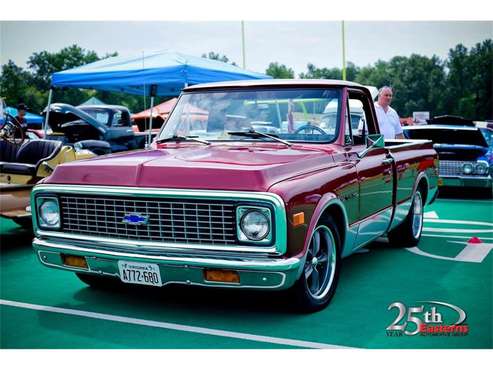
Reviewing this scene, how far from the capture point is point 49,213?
445 cm

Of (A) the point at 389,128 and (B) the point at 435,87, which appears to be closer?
(A) the point at 389,128

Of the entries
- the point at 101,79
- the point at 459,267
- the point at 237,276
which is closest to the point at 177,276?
the point at 237,276

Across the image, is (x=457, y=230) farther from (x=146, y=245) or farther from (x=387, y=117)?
(x=146, y=245)

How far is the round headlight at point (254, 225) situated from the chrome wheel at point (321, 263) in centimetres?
66

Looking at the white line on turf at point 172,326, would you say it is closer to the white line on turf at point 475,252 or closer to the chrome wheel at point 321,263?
the chrome wheel at point 321,263

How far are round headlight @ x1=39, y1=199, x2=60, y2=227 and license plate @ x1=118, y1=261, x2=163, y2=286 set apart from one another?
0.71 m

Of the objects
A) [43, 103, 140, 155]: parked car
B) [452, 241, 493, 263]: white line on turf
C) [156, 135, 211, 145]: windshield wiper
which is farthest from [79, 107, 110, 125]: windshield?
[452, 241, 493, 263]: white line on turf

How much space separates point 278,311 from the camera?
4.43 meters

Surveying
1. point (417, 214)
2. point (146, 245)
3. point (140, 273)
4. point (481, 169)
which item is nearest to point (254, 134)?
point (146, 245)

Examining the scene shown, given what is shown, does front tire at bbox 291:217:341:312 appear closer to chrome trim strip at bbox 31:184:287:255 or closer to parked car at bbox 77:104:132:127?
chrome trim strip at bbox 31:184:287:255

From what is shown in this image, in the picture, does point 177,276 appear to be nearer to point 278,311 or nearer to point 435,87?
point 278,311

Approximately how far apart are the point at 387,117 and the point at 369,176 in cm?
357

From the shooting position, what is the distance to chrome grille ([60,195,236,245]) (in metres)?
3.86

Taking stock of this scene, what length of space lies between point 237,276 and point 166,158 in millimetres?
1090
